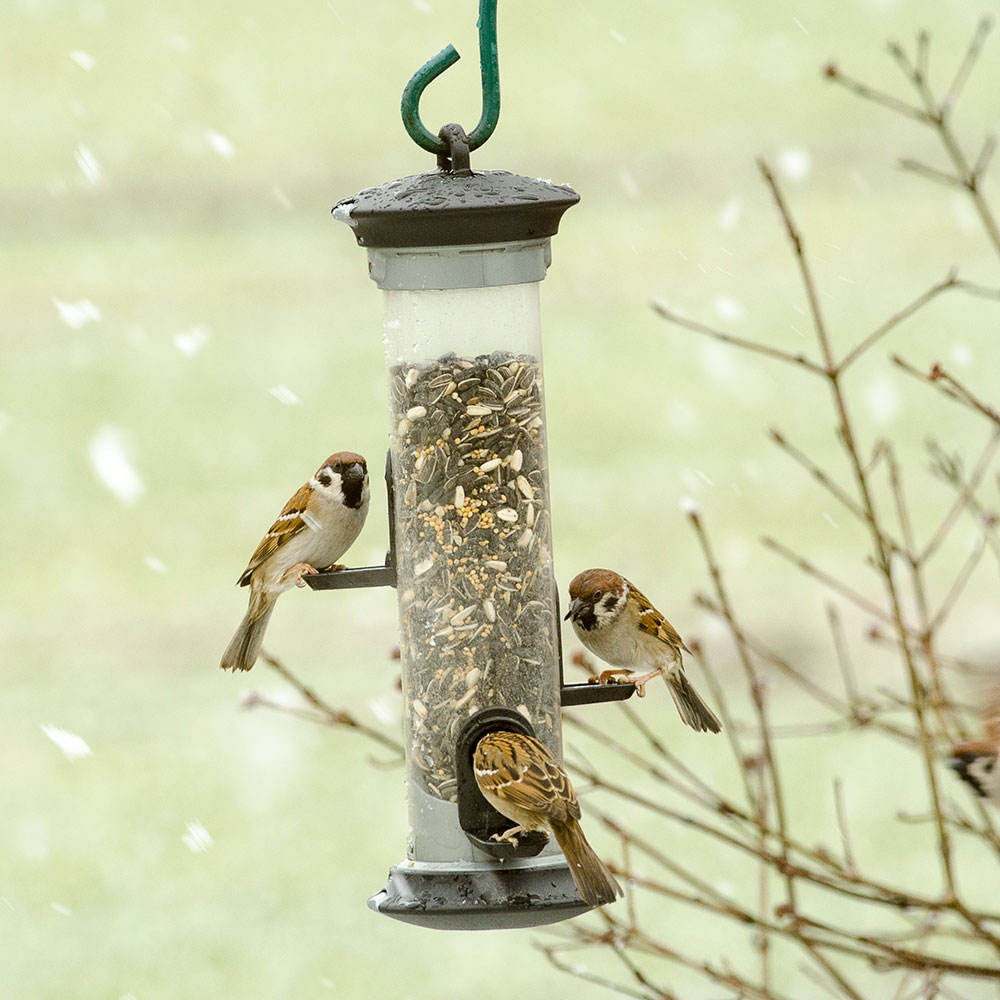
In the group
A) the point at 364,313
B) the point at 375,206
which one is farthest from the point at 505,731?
the point at 364,313

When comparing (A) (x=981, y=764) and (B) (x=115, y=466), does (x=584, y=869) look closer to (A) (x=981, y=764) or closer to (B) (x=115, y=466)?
(A) (x=981, y=764)

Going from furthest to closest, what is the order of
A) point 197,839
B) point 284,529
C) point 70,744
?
1. point 70,744
2. point 197,839
3. point 284,529

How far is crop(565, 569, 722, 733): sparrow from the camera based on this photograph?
Answer: 414 centimetres

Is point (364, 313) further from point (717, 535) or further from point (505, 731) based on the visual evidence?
point (505, 731)

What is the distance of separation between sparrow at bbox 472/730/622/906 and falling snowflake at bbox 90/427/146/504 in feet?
38.6

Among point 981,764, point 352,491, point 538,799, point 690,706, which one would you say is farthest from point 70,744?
point 981,764

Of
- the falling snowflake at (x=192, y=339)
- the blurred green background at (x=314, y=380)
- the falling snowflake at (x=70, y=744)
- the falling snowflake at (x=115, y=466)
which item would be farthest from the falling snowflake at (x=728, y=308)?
the falling snowflake at (x=70, y=744)

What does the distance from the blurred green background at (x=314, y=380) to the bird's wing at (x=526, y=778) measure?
395cm

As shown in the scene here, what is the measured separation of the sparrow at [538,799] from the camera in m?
3.66

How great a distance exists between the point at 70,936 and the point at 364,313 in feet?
30.3

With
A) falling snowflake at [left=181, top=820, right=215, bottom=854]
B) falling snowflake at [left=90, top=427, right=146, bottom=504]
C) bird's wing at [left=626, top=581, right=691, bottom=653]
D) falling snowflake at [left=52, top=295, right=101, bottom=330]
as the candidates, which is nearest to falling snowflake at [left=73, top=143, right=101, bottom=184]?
falling snowflake at [left=52, top=295, right=101, bottom=330]

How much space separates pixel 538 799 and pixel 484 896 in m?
0.24

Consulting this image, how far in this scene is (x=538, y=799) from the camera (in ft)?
12.1

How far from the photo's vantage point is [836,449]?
1461cm
